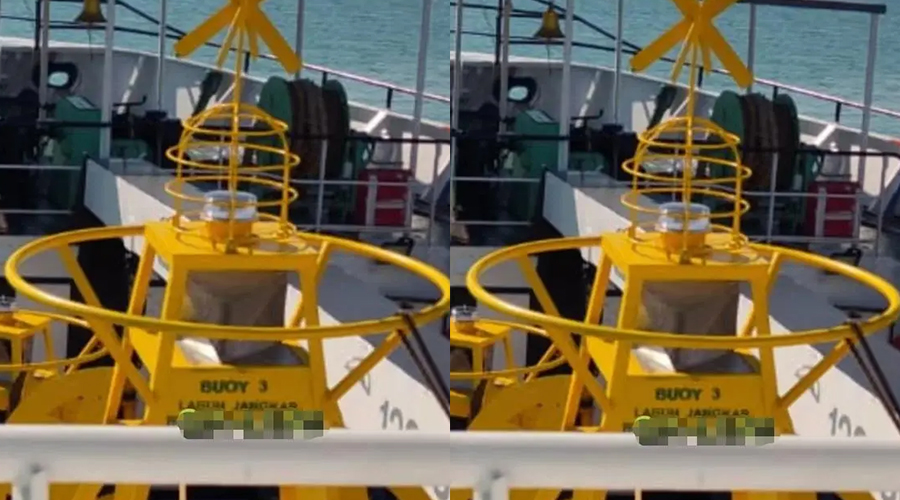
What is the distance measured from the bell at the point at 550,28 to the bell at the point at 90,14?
2.28 metres

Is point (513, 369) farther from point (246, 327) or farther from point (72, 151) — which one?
point (72, 151)

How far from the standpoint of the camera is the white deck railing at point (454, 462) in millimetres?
1682

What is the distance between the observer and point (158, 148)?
702 centimetres

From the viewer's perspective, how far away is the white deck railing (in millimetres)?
1682

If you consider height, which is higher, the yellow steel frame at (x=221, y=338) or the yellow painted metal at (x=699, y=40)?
the yellow painted metal at (x=699, y=40)

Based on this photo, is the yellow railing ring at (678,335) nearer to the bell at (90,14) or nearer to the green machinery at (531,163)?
the green machinery at (531,163)

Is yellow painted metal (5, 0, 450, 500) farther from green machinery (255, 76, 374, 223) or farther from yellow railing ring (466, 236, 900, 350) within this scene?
green machinery (255, 76, 374, 223)

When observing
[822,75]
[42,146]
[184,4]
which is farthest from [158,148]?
[184,4]

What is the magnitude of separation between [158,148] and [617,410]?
3.94m

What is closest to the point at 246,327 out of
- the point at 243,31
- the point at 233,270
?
the point at 233,270

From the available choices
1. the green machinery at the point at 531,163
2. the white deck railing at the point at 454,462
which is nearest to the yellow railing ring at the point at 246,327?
the white deck railing at the point at 454,462

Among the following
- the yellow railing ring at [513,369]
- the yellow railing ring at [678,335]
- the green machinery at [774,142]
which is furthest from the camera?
the green machinery at [774,142]

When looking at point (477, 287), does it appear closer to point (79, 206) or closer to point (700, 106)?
point (79, 206)

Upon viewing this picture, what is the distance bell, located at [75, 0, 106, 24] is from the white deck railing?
787 cm
